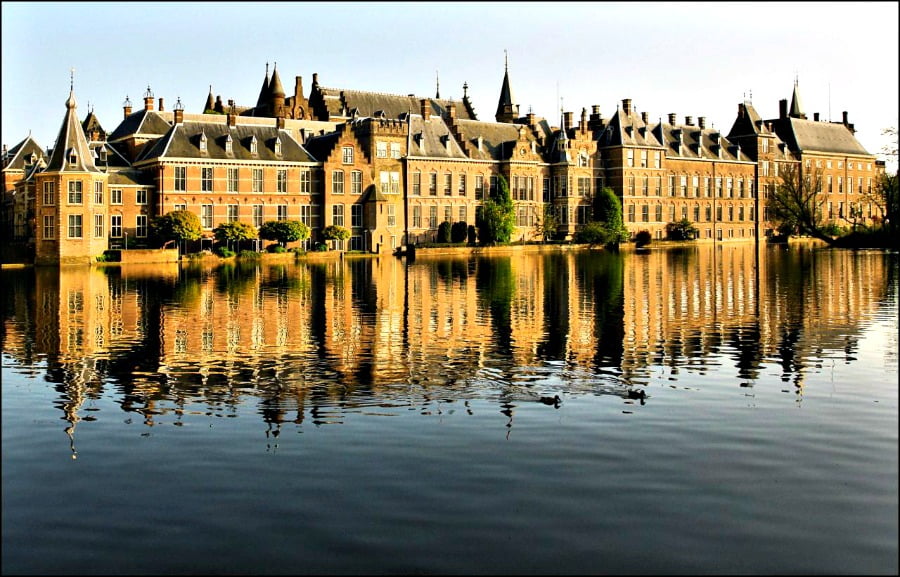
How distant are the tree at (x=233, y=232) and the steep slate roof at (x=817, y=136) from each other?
→ 3241 inches

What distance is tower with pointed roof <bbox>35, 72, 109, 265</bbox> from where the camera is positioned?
7088 centimetres

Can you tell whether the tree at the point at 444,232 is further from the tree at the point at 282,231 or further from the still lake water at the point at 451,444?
the still lake water at the point at 451,444

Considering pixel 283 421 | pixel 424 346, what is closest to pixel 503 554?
pixel 283 421

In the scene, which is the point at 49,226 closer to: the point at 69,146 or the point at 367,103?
the point at 69,146

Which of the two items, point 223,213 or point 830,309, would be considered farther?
point 223,213

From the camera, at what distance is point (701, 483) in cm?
1348

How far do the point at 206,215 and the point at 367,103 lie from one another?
29.6m

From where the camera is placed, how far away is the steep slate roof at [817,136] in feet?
449

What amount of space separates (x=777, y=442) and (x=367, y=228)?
7673 cm

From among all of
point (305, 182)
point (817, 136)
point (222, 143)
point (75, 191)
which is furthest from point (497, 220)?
point (817, 136)

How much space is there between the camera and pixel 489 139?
103812 mm

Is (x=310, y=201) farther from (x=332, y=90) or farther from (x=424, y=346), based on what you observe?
(x=424, y=346)

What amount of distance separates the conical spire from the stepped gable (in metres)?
38.7

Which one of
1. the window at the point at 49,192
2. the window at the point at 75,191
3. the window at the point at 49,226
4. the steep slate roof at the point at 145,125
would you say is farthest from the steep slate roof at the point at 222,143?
the window at the point at 49,226
